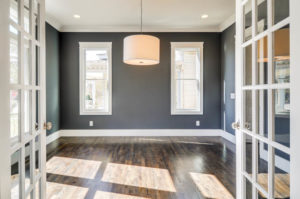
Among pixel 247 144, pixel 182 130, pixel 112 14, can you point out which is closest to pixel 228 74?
pixel 182 130

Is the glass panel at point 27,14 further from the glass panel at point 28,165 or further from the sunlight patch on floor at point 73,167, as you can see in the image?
the sunlight patch on floor at point 73,167

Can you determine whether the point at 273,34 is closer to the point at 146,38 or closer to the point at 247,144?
Result: the point at 247,144

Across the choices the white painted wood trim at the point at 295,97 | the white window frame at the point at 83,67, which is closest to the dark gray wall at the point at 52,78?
the white window frame at the point at 83,67

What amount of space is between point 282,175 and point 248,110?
0.55 meters

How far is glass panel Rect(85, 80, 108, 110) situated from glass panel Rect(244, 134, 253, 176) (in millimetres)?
4307

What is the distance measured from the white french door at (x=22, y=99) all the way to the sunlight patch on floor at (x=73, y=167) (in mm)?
1326

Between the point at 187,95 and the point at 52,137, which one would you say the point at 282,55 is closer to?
the point at 187,95

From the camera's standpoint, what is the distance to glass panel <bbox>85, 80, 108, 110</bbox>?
209 inches

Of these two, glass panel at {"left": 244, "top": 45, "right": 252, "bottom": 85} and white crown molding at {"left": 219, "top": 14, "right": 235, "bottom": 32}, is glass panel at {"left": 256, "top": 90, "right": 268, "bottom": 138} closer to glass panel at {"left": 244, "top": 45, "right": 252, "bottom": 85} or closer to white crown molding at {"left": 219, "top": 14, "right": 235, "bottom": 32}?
glass panel at {"left": 244, "top": 45, "right": 252, "bottom": 85}

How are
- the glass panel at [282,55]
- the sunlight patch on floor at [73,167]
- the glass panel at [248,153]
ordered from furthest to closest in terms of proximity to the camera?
the sunlight patch on floor at [73,167]
the glass panel at [248,153]
the glass panel at [282,55]

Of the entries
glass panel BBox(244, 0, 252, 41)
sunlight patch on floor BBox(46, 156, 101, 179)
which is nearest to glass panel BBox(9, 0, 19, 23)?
glass panel BBox(244, 0, 252, 41)

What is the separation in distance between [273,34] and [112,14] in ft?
13.3

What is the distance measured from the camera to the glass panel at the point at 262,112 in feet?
3.75

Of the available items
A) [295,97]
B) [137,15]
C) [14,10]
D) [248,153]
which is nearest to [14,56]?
[14,10]
